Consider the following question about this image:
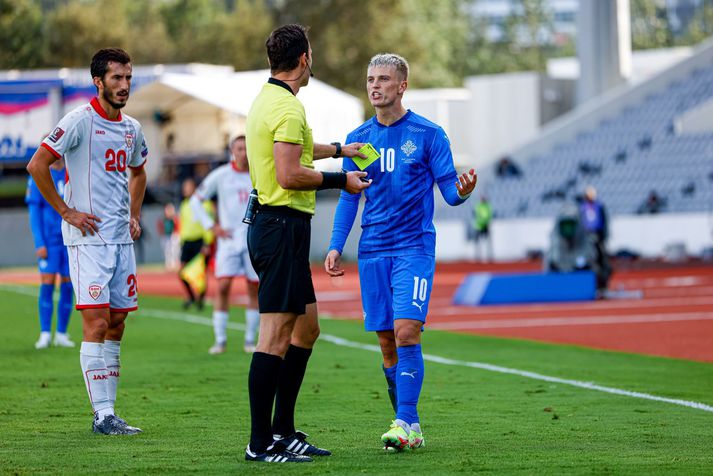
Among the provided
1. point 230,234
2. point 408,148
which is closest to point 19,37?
point 230,234

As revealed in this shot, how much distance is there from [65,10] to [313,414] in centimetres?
5516

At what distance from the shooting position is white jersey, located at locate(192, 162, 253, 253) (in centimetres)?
1408

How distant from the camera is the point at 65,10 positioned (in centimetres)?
6134

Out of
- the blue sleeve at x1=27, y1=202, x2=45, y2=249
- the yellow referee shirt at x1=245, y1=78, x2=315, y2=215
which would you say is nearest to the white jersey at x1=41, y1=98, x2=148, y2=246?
the yellow referee shirt at x1=245, y1=78, x2=315, y2=215

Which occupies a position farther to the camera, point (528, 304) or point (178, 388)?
point (528, 304)

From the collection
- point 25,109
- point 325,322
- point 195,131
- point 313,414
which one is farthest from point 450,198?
point 25,109

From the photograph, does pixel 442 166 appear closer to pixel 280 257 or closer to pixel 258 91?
pixel 280 257

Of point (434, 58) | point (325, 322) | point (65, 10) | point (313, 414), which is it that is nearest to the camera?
point (313, 414)

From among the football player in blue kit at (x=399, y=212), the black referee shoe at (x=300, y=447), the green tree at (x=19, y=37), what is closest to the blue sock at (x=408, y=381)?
the football player in blue kit at (x=399, y=212)

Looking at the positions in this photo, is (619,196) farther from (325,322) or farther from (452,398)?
(452,398)

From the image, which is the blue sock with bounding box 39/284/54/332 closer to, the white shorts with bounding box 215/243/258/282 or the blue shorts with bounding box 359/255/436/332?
the white shorts with bounding box 215/243/258/282

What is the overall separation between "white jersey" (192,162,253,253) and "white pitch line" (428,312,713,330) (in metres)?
4.99

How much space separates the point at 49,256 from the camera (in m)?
14.6

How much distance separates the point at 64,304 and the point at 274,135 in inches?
335
